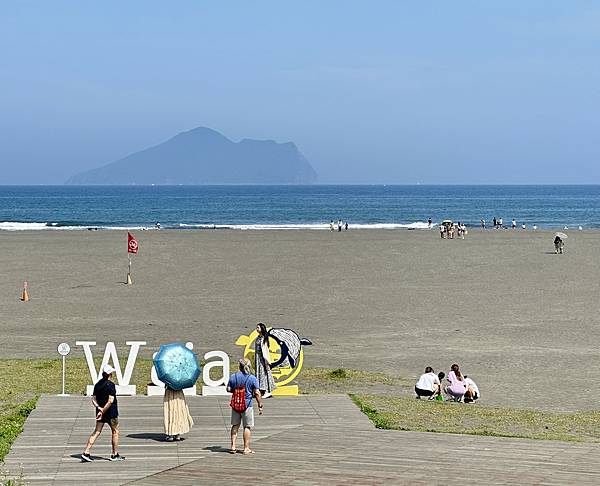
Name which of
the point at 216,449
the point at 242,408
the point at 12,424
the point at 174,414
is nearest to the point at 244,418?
the point at 242,408

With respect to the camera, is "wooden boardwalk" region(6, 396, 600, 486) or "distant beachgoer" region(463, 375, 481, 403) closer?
"wooden boardwalk" region(6, 396, 600, 486)

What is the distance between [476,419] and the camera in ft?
60.7

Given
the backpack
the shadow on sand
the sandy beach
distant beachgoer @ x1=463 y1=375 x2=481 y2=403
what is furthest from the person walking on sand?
the sandy beach

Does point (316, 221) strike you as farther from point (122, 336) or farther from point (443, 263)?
point (122, 336)

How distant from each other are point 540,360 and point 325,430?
1062cm

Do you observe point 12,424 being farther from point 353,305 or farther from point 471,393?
point 353,305

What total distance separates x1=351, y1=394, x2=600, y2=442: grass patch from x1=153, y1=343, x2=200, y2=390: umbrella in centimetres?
329

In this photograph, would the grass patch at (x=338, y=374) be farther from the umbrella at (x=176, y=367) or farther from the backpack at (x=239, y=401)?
the backpack at (x=239, y=401)

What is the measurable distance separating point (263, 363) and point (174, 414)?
13.5ft

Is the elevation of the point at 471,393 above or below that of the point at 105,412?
below

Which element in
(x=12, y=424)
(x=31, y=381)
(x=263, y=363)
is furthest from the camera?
(x=31, y=381)

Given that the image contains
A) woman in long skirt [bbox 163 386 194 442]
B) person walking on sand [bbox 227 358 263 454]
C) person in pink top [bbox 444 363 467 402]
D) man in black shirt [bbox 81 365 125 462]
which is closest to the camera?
man in black shirt [bbox 81 365 125 462]

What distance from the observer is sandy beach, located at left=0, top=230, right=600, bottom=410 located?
26.0 meters

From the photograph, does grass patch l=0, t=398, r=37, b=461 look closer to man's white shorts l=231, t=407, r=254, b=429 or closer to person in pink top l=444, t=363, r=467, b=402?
man's white shorts l=231, t=407, r=254, b=429
